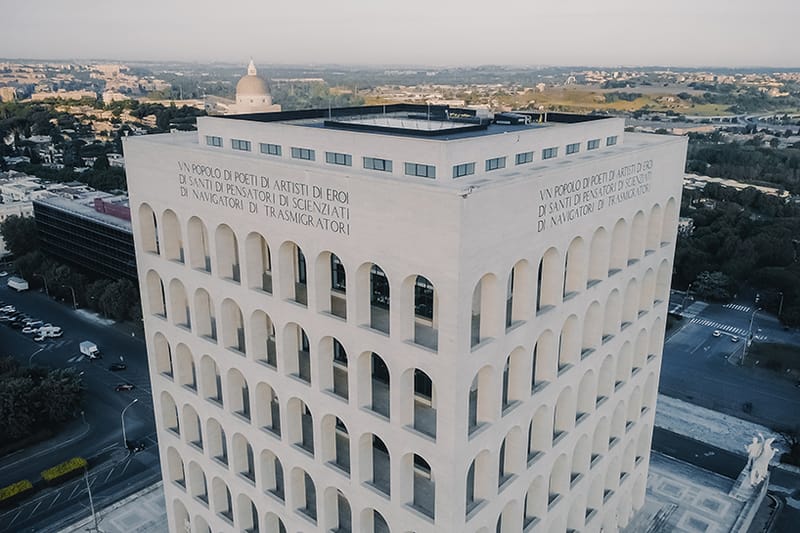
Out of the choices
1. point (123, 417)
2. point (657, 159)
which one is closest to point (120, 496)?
point (123, 417)

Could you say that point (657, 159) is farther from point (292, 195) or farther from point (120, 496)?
point (120, 496)

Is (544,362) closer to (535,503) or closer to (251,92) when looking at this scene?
(535,503)

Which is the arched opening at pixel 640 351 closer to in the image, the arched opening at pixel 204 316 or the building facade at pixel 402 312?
the building facade at pixel 402 312

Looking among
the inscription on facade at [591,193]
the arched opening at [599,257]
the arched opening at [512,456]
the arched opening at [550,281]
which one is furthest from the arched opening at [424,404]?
the arched opening at [599,257]

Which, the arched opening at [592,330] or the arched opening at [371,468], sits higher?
the arched opening at [592,330]

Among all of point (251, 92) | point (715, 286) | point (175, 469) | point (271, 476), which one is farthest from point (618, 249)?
point (251, 92)

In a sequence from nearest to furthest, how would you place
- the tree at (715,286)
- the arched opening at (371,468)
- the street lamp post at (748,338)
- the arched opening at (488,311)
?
the arched opening at (488,311) < the arched opening at (371,468) < the street lamp post at (748,338) < the tree at (715,286)
